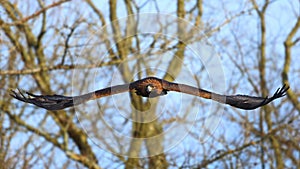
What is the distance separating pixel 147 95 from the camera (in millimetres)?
4609

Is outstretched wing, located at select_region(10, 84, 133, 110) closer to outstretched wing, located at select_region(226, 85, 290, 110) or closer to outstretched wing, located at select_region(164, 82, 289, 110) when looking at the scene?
outstretched wing, located at select_region(164, 82, 289, 110)

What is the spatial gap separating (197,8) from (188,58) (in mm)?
5780

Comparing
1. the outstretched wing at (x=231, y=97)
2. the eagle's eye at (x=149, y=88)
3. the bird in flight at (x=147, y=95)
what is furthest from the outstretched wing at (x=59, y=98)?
the outstretched wing at (x=231, y=97)

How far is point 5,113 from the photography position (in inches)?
442

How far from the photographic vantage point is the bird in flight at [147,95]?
15.4 ft

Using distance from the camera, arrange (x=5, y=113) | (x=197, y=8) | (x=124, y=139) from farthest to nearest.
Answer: (x=197, y=8)
(x=5, y=113)
(x=124, y=139)

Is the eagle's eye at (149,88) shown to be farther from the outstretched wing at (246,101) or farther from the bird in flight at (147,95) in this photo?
the outstretched wing at (246,101)

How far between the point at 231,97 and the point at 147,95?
79 cm

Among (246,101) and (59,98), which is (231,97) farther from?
(59,98)

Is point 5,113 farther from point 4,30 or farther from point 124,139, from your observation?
point 124,139

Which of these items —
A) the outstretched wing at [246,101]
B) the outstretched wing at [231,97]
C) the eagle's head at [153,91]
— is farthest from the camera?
the outstretched wing at [246,101]

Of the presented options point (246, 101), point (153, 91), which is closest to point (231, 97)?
point (246, 101)

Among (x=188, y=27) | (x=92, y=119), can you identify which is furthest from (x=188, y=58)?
(x=92, y=119)

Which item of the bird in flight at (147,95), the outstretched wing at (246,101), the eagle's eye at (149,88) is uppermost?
the outstretched wing at (246,101)
